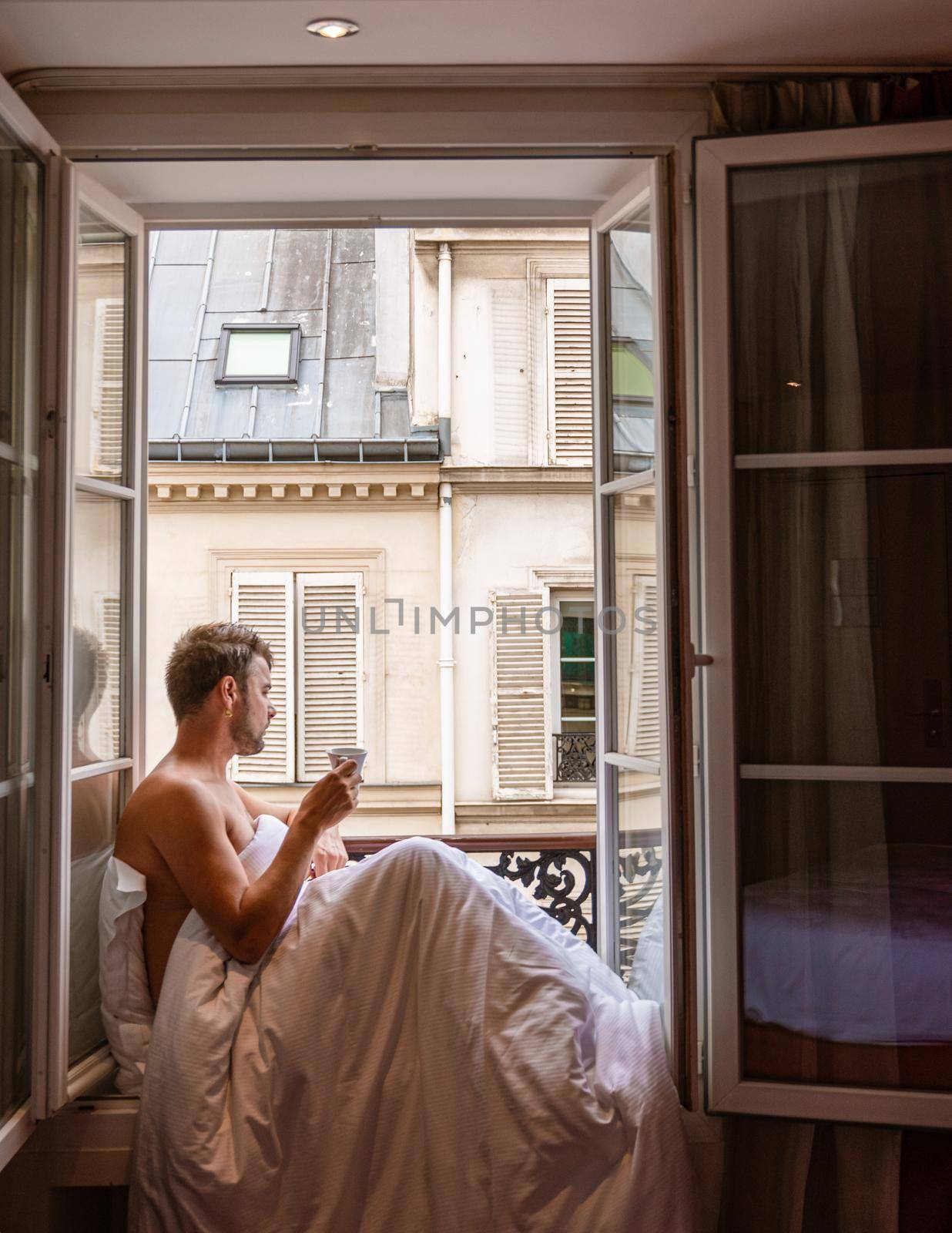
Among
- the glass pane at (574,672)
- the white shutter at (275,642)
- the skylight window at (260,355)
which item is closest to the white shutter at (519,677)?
the glass pane at (574,672)

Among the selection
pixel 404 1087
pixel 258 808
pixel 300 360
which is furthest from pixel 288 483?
pixel 404 1087

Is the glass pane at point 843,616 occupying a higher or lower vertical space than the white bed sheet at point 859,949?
higher

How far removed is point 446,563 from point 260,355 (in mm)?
2058

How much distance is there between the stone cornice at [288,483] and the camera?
24.9ft

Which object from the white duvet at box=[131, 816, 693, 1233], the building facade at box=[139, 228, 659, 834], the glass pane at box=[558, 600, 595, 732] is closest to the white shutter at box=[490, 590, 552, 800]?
the building facade at box=[139, 228, 659, 834]

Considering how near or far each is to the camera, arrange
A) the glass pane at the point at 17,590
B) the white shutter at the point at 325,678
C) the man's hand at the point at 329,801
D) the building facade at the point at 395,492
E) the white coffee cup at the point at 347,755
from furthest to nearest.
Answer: the building facade at the point at 395,492, the white shutter at the point at 325,678, the white coffee cup at the point at 347,755, the man's hand at the point at 329,801, the glass pane at the point at 17,590

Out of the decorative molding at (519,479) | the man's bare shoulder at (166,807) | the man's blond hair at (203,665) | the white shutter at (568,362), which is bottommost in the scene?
the man's bare shoulder at (166,807)

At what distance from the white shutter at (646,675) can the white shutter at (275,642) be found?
16.8 feet

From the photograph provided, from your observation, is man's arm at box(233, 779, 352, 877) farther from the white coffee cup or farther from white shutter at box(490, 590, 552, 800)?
white shutter at box(490, 590, 552, 800)

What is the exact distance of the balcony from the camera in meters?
2.12

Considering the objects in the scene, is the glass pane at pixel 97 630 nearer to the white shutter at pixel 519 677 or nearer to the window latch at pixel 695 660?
the window latch at pixel 695 660

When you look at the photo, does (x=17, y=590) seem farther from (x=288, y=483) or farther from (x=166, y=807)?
(x=288, y=483)

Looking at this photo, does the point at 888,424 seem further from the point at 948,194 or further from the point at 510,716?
the point at 510,716

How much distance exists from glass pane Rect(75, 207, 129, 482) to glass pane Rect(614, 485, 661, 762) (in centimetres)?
110
